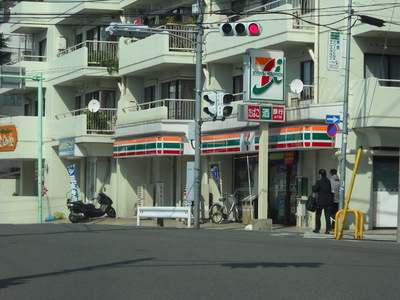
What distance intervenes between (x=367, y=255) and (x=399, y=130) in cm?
1205

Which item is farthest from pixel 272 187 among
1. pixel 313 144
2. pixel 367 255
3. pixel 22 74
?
pixel 367 255

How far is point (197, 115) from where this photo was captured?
83.9ft

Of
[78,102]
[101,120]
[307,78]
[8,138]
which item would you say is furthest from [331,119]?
[8,138]

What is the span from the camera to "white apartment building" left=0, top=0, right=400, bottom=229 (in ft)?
85.3

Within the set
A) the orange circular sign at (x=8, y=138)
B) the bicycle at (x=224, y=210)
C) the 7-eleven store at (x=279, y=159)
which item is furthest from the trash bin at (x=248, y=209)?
the orange circular sign at (x=8, y=138)

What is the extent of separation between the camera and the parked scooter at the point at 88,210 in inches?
1414

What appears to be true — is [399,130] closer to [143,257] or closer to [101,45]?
[143,257]

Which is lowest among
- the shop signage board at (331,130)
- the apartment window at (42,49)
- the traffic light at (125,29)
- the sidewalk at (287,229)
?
the sidewalk at (287,229)

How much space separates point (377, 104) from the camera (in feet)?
82.1

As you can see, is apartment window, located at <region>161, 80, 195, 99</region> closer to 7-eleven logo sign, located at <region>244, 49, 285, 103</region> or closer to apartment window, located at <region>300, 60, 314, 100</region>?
apartment window, located at <region>300, 60, 314, 100</region>

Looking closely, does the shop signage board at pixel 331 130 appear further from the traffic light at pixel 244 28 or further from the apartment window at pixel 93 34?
the apartment window at pixel 93 34

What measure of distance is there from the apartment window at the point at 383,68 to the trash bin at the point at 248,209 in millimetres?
6622

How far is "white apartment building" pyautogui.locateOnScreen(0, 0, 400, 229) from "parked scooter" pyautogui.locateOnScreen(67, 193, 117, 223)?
1419 millimetres

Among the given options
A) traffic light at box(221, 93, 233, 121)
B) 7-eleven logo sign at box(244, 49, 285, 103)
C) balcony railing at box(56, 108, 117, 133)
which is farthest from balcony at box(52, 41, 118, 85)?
traffic light at box(221, 93, 233, 121)
